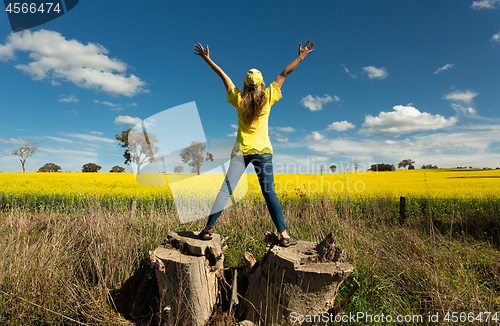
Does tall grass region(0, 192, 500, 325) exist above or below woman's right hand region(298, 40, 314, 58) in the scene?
below

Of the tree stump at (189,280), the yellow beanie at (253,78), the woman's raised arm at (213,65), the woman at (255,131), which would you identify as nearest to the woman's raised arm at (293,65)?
the woman at (255,131)

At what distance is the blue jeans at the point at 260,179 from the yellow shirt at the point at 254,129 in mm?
72

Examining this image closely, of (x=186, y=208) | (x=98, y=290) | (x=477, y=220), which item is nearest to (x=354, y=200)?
(x=477, y=220)

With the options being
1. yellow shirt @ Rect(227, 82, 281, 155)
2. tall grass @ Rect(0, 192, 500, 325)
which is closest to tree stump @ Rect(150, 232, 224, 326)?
tall grass @ Rect(0, 192, 500, 325)

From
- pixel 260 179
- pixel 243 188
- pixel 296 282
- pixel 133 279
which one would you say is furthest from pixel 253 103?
pixel 243 188

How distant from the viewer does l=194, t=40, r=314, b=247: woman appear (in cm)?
249

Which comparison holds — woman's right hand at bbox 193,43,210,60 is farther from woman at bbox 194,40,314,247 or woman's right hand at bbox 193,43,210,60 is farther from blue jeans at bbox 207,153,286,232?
blue jeans at bbox 207,153,286,232

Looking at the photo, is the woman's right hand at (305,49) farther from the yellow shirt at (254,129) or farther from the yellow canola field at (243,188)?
the yellow canola field at (243,188)

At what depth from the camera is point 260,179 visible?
2529 mm

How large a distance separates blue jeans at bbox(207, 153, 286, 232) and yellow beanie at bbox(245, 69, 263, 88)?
72 centimetres

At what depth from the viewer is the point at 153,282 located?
9.99 ft

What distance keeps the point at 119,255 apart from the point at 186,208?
246 centimetres

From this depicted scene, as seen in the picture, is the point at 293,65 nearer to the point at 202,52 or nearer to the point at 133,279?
the point at 202,52

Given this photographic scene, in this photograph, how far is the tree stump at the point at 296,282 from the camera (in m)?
2.15
